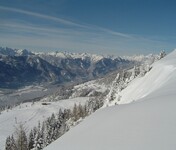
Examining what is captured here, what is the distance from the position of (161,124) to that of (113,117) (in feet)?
14.2

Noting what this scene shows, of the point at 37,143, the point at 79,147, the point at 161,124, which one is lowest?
the point at 37,143

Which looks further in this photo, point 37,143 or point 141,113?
point 37,143

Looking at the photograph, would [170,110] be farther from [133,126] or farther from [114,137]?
[114,137]

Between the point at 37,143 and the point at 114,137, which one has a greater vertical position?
the point at 114,137

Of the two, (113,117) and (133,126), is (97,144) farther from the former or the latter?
(113,117)

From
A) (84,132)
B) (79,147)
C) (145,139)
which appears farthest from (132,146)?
(84,132)

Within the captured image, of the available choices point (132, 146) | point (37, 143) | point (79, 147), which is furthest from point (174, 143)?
point (37, 143)

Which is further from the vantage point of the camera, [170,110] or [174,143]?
[170,110]

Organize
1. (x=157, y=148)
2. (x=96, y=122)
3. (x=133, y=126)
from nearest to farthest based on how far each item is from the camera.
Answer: (x=157, y=148) < (x=133, y=126) < (x=96, y=122)

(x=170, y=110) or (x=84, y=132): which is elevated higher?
(x=170, y=110)

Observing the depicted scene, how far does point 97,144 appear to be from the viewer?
49.1 ft

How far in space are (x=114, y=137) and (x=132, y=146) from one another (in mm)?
1713

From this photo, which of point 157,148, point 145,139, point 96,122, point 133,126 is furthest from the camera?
point 96,122

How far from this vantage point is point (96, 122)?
19.8 metres
